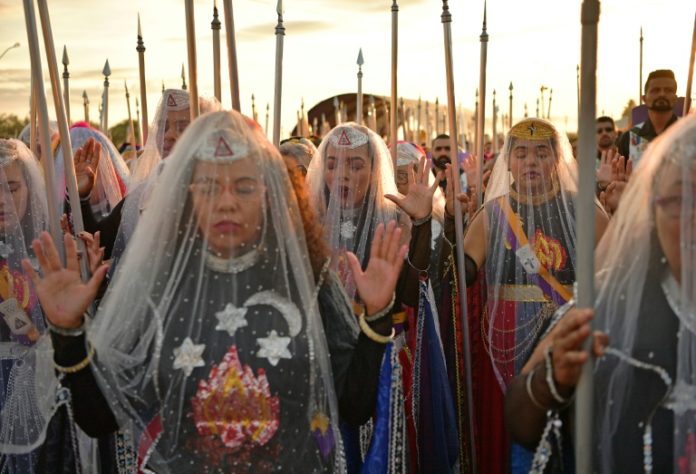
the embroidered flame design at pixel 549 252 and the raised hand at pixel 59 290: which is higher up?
the raised hand at pixel 59 290

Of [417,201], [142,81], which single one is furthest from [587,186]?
[142,81]

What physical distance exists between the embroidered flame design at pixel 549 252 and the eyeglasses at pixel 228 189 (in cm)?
240

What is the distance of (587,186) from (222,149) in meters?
0.99

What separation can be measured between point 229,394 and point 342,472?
0.49 meters

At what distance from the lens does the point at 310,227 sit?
2.77 metres

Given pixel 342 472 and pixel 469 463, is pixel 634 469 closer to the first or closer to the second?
pixel 342 472

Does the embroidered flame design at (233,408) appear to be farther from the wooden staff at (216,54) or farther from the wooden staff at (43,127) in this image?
the wooden staff at (216,54)

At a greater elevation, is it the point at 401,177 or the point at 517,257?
the point at 401,177

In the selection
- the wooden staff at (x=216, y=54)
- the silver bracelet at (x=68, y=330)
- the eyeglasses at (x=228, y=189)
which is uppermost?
the wooden staff at (x=216, y=54)

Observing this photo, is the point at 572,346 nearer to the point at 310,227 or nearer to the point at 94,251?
the point at 310,227

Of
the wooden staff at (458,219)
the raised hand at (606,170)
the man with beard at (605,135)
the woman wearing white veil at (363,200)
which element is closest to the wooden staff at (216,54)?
the woman wearing white veil at (363,200)

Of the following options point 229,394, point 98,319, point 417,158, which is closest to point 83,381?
point 98,319

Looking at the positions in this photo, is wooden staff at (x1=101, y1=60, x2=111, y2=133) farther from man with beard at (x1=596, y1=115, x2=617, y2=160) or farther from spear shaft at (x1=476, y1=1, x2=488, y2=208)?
Result: man with beard at (x1=596, y1=115, x2=617, y2=160)

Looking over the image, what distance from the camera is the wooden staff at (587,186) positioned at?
6.77 feet
